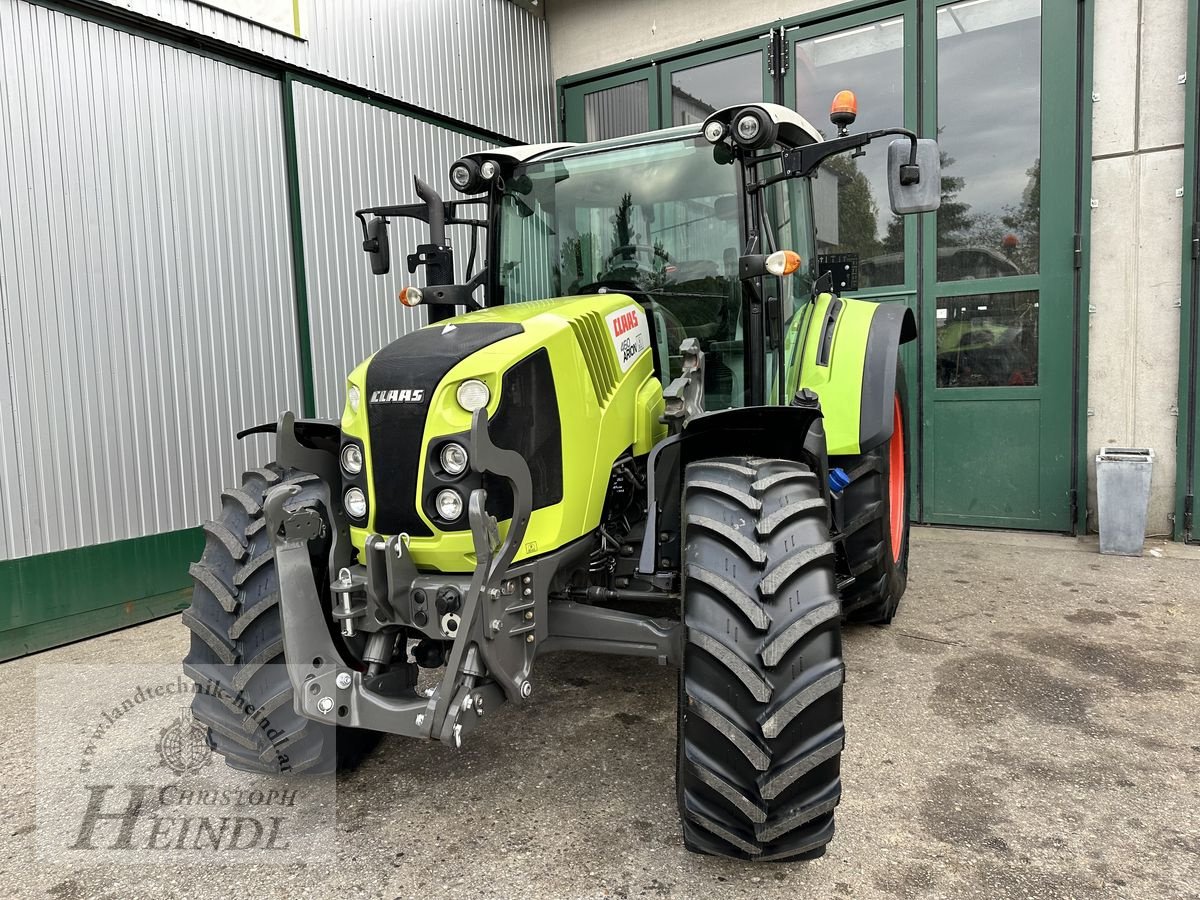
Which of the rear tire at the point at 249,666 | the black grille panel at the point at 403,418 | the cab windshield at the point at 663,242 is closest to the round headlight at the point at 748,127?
the cab windshield at the point at 663,242

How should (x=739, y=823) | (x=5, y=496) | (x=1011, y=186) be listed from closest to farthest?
1. (x=739, y=823)
2. (x=5, y=496)
3. (x=1011, y=186)

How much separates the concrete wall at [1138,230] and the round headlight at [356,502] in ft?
17.7

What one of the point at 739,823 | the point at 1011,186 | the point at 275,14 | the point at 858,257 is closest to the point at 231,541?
the point at 739,823

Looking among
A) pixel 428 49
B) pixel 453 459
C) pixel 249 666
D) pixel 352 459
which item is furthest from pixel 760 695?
pixel 428 49

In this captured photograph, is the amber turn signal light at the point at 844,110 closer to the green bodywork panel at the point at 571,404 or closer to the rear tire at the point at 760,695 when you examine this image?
the green bodywork panel at the point at 571,404

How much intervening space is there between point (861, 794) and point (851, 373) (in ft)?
5.74

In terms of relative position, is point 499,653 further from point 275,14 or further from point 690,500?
Answer: point 275,14

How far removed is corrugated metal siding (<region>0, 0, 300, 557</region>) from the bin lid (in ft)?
18.1

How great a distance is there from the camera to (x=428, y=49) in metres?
6.40

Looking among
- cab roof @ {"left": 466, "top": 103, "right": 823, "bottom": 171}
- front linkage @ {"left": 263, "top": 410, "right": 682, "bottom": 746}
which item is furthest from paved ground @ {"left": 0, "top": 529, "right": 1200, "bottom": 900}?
cab roof @ {"left": 466, "top": 103, "right": 823, "bottom": 171}

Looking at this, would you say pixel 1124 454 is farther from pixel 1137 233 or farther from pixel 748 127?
pixel 748 127

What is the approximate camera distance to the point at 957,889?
2078mm

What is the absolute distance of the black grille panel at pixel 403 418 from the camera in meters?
2.27

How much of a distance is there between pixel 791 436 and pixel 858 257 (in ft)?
14.3
